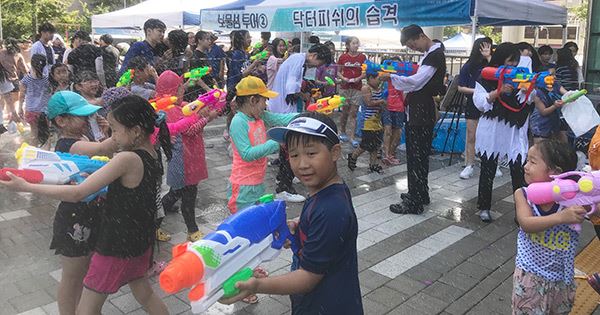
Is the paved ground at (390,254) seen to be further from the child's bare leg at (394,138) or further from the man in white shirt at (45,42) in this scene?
the man in white shirt at (45,42)

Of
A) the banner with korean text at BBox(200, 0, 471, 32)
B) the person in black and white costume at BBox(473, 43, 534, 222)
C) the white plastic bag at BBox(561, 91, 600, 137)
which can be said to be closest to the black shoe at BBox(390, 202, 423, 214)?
the person in black and white costume at BBox(473, 43, 534, 222)

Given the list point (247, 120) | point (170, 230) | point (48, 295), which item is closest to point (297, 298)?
point (247, 120)

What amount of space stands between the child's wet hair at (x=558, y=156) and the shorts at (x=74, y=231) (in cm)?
255

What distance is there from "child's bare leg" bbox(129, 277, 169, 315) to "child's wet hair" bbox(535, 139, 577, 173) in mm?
2259

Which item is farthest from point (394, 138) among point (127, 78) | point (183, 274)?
point (183, 274)

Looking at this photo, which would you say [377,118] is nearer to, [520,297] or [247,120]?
[247,120]

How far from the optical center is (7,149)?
28.7 ft

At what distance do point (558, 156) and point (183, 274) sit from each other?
205 cm

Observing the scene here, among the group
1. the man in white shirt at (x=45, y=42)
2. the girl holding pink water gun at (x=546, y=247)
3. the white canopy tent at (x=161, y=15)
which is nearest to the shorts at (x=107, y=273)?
the girl holding pink water gun at (x=546, y=247)

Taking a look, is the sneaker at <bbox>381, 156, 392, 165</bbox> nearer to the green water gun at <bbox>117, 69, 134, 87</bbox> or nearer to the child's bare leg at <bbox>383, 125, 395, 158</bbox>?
the child's bare leg at <bbox>383, 125, 395, 158</bbox>

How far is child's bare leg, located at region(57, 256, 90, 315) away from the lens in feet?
9.61

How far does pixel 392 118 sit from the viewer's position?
26.7ft

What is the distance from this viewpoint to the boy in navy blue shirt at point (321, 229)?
70.2 inches

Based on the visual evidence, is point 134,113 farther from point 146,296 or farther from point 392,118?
point 392,118
